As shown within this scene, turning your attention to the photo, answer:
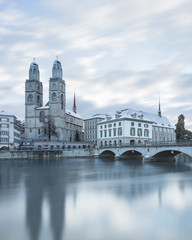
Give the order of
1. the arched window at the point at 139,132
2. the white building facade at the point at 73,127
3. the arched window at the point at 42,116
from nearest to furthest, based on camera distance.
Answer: the arched window at the point at 139,132
the arched window at the point at 42,116
the white building facade at the point at 73,127

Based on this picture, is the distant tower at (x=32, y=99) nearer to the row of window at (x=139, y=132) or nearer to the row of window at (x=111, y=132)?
the row of window at (x=111, y=132)

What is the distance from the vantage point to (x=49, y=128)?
326 ft

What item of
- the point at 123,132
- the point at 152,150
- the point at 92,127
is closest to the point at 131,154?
the point at 123,132

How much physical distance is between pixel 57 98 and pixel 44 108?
6884mm

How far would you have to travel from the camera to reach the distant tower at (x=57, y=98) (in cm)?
10688

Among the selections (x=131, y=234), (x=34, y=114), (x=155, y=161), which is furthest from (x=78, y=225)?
(x=34, y=114)

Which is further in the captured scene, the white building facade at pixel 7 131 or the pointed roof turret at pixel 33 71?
the pointed roof turret at pixel 33 71

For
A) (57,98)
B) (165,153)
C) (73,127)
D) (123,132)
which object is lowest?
(165,153)

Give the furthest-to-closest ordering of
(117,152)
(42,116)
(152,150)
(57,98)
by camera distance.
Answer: (42,116) < (57,98) < (117,152) < (152,150)

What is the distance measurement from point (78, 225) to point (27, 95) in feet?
342

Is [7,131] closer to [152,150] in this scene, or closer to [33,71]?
[33,71]

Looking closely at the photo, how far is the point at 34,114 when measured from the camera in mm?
109625

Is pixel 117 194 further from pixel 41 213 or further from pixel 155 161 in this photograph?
pixel 155 161

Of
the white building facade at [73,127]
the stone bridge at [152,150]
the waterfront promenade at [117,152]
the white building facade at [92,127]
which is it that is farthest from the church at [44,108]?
the stone bridge at [152,150]
